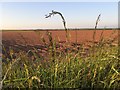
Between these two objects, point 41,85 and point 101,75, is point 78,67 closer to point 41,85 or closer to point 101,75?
point 101,75

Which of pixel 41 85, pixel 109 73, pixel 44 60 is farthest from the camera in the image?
pixel 44 60

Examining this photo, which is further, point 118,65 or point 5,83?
point 118,65

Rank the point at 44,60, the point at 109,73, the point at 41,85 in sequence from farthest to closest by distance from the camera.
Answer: the point at 44,60 < the point at 109,73 < the point at 41,85

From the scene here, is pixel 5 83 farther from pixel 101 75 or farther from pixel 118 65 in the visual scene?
pixel 118 65

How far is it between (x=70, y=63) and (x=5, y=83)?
57 cm

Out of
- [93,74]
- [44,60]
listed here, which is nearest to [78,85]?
[93,74]

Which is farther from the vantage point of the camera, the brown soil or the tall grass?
the brown soil

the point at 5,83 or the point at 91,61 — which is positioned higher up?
the point at 91,61

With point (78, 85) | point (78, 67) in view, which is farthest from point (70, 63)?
point (78, 85)

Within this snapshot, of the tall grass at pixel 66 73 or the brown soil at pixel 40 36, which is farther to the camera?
the brown soil at pixel 40 36

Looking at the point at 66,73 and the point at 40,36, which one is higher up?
the point at 40,36

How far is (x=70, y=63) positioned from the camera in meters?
2.40

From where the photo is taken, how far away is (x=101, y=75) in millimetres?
2404

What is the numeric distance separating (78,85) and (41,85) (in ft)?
0.97
